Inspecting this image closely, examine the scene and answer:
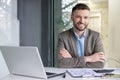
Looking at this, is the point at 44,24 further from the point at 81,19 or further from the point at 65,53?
the point at 65,53

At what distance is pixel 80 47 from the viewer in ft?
7.54

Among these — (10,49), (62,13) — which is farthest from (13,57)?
(62,13)

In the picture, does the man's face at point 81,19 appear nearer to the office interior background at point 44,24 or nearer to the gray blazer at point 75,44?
the gray blazer at point 75,44

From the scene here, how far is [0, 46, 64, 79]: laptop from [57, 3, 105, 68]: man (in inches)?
20.4

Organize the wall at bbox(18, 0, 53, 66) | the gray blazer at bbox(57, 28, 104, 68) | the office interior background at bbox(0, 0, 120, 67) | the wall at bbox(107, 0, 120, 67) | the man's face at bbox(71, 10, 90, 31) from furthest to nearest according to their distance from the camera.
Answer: the wall at bbox(107, 0, 120, 67) < the wall at bbox(18, 0, 53, 66) < the office interior background at bbox(0, 0, 120, 67) < the man's face at bbox(71, 10, 90, 31) < the gray blazer at bbox(57, 28, 104, 68)

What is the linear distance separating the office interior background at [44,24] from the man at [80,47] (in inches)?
29.6

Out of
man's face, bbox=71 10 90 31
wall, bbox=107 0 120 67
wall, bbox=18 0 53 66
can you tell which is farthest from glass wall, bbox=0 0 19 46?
wall, bbox=107 0 120 67

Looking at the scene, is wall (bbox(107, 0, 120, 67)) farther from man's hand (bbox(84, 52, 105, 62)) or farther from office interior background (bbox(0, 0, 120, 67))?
man's hand (bbox(84, 52, 105, 62))

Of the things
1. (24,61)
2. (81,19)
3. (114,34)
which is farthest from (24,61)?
(114,34)

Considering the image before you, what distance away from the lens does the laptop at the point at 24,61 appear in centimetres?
138

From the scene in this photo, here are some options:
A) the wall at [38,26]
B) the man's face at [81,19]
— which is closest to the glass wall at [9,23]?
the wall at [38,26]

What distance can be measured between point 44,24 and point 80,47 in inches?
55.7

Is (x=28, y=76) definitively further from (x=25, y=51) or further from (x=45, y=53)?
(x=45, y=53)

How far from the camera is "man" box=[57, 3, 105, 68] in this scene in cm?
206
